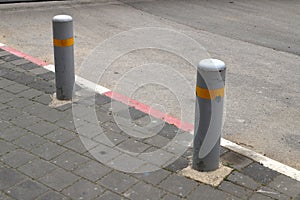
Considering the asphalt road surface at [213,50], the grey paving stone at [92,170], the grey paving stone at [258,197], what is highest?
the grey paving stone at [258,197]

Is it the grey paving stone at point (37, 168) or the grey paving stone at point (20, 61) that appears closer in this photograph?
the grey paving stone at point (37, 168)

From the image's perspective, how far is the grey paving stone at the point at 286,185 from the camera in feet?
12.8

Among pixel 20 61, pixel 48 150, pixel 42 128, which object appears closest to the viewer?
pixel 48 150

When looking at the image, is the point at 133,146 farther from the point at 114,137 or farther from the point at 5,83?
the point at 5,83

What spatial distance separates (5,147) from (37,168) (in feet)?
1.91

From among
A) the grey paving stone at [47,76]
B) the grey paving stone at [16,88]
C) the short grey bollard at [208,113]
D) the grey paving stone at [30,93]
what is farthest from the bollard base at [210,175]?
the grey paving stone at [47,76]

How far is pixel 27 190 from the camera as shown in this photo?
3859 mm

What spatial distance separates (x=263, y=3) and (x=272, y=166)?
10324 millimetres

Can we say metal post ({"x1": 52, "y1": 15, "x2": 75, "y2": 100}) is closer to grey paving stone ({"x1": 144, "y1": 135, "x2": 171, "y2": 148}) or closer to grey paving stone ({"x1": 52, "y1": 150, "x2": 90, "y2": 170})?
grey paving stone ({"x1": 52, "y1": 150, "x2": 90, "y2": 170})

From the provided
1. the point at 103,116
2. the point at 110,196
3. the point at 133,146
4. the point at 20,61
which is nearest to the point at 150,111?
the point at 103,116

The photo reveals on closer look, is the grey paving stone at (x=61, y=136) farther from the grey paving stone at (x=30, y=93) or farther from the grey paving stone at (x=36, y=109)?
the grey paving stone at (x=30, y=93)

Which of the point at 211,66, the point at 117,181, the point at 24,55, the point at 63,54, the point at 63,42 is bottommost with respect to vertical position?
the point at 24,55

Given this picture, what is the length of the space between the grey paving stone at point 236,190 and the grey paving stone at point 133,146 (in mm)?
977

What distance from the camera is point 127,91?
6.25 m
